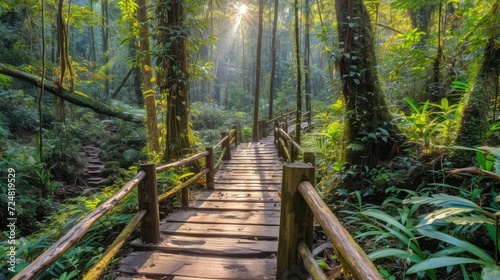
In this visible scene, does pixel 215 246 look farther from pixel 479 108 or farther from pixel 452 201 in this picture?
pixel 479 108

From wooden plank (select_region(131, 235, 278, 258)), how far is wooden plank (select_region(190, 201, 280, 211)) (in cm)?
108

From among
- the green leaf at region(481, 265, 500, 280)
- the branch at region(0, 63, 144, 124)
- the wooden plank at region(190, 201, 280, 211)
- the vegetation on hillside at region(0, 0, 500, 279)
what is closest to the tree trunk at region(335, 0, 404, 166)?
the vegetation on hillside at region(0, 0, 500, 279)

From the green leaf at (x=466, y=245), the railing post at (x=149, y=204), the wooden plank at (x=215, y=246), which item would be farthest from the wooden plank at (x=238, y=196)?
the green leaf at (x=466, y=245)

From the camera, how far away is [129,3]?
649cm

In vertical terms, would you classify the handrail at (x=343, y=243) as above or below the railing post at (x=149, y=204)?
above

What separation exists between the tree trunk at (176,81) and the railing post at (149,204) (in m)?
2.18

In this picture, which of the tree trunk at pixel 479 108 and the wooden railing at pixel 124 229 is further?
the tree trunk at pixel 479 108

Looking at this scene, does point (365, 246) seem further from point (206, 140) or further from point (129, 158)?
point (206, 140)

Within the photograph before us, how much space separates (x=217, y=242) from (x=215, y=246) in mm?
114

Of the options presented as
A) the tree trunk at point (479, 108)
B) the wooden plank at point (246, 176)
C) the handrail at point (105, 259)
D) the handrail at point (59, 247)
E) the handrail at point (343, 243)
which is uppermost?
the tree trunk at point (479, 108)

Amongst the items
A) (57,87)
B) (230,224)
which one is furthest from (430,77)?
(57,87)

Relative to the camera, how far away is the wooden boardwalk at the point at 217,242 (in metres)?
2.56

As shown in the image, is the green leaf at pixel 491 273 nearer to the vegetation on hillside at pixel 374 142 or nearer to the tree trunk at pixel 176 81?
the vegetation on hillside at pixel 374 142

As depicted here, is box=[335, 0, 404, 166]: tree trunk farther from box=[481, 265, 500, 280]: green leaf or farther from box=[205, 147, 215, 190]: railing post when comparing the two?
box=[205, 147, 215, 190]: railing post
